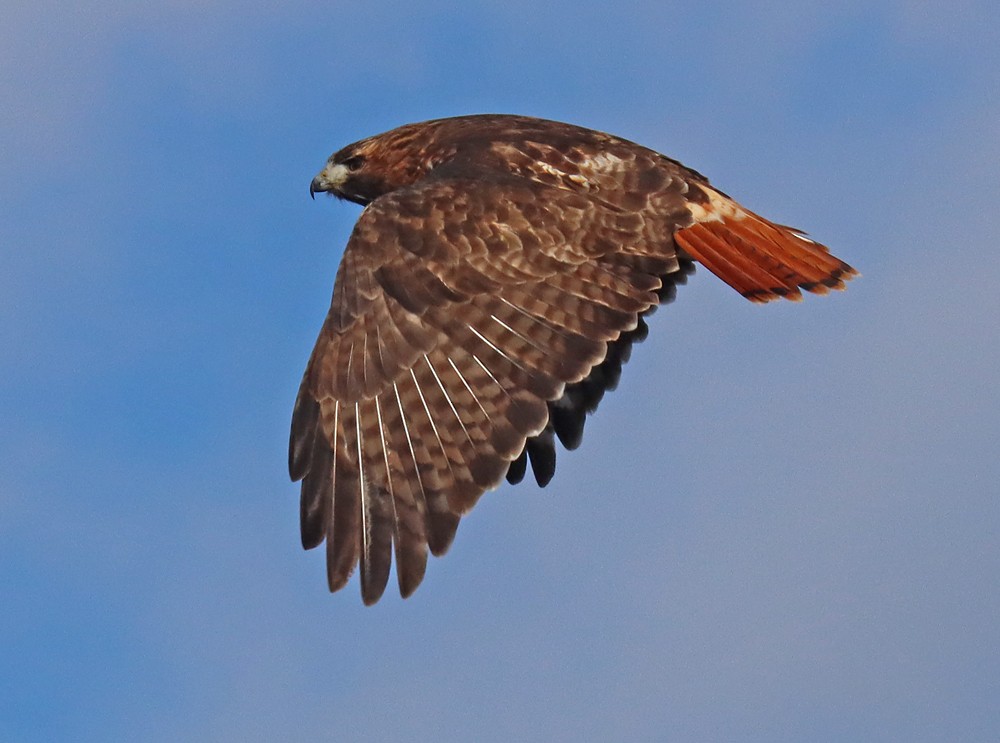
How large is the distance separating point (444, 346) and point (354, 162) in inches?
115

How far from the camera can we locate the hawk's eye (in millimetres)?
11062

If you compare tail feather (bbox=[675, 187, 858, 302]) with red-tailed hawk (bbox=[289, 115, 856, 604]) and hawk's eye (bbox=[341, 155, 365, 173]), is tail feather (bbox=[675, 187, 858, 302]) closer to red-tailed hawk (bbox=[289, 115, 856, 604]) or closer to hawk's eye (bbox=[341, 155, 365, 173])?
red-tailed hawk (bbox=[289, 115, 856, 604])

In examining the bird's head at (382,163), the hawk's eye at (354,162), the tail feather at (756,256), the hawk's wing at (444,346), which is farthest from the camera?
the hawk's eye at (354,162)

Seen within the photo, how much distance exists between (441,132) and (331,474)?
280 centimetres

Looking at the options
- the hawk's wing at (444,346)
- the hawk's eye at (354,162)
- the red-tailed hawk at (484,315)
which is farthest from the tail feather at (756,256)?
the hawk's eye at (354,162)

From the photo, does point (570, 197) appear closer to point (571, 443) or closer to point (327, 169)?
point (571, 443)

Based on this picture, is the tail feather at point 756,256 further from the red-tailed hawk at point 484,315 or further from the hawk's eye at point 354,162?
the hawk's eye at point 354,162

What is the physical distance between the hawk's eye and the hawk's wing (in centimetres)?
193

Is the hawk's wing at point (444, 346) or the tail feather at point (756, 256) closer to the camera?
the hawk's wing at point (444, 346)

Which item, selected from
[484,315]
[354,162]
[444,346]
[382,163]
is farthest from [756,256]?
[354,162]

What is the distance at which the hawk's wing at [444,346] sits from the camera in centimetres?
823

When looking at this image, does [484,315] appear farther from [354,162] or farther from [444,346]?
[354,162]

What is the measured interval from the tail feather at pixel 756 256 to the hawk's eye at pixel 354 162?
2618 millimetres

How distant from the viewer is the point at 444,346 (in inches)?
337
